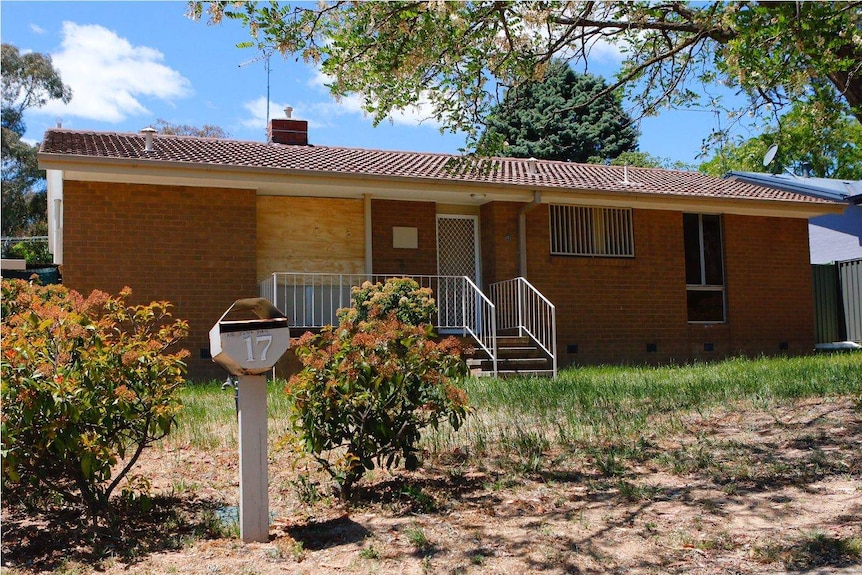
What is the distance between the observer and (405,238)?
15203 millimetres

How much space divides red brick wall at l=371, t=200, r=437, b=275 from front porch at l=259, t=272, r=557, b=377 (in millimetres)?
262

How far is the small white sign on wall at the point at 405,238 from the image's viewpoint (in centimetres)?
1513

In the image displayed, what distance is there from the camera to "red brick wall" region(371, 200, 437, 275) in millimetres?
15000

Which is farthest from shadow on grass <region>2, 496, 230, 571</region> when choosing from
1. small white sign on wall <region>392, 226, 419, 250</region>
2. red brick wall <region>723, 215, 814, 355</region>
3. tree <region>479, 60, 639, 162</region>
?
tree <region>479, 60, 639, 162</region>

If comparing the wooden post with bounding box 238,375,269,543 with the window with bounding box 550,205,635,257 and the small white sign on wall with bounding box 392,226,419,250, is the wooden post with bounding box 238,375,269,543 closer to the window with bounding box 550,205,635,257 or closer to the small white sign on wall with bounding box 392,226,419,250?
the small white sign on wall with bounding box 392,226,419,250

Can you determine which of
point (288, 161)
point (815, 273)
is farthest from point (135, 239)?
point (815, 273)

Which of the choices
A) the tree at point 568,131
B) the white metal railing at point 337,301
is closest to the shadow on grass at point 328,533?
the white metal railing at point 337,301

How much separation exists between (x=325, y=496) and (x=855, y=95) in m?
6.12

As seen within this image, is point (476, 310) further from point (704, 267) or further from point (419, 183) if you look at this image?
point (704, 267)

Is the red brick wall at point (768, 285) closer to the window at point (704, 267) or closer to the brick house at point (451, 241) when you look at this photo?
the brick house at point (451, 241)

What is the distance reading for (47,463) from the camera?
16.4 feet

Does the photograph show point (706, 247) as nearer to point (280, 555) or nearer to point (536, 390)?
point (536, 390)

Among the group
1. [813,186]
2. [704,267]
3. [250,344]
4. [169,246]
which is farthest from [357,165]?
[813,186]

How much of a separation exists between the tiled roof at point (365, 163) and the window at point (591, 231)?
0.55 m
